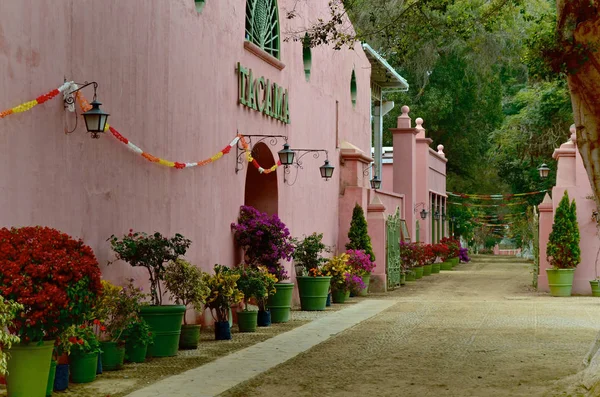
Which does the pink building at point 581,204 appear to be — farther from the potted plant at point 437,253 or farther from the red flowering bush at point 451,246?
the red flowering bush at point 451,246

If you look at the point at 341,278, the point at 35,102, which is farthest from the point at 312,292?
the point at 35,102

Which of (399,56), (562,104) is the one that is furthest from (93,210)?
(562,104)

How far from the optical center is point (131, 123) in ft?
38.6

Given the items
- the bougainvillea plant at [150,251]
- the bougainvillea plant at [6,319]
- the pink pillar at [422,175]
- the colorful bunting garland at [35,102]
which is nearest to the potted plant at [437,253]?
the pink pillar at [422,175]

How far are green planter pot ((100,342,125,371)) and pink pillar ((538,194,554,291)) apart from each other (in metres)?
16.3

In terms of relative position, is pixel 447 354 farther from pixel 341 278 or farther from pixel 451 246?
pixel 451 246

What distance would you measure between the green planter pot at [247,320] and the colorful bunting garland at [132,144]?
234 centimetres

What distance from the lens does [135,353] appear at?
1077cm

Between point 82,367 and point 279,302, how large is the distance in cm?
704

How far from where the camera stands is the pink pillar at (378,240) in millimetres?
24500

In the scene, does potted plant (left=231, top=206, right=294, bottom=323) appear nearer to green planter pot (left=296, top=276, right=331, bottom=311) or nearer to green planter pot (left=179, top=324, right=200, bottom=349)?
green planter pot (left=296, top=276, right=331, bottom=311)

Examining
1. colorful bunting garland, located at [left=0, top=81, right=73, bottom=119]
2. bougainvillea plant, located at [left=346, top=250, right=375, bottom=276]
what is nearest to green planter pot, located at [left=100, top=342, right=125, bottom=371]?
colorful bunting garland, located at [left=0, top=81, right=73, bottom=119]

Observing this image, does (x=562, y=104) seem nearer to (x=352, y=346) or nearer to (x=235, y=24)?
(x=235, y=24)

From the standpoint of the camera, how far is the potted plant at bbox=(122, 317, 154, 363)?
10.5 metres
